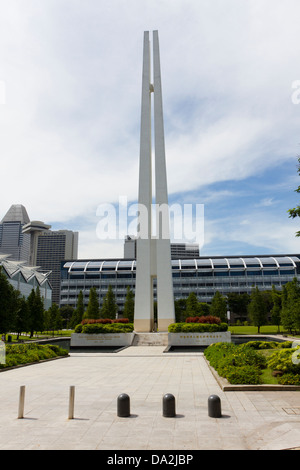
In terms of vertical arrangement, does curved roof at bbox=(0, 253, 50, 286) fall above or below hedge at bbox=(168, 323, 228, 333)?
above

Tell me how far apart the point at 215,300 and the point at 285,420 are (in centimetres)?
4561

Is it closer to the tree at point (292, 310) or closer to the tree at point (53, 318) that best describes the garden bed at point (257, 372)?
the tree at point (292, 310)

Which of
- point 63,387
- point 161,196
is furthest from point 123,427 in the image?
point 161,196

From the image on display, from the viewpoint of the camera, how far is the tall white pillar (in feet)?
115

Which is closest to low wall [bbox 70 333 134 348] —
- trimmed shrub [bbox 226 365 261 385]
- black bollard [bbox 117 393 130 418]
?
trimmed shrub [bbox 226 365 261 385]

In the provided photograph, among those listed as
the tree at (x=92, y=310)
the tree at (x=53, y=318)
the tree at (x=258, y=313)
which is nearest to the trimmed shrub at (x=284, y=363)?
the tree at (x=258, y=313)

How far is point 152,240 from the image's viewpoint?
37094mm

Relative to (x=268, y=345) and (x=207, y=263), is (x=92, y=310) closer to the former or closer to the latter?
(x=268, y=345)

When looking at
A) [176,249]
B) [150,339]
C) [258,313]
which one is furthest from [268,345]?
[176,249]

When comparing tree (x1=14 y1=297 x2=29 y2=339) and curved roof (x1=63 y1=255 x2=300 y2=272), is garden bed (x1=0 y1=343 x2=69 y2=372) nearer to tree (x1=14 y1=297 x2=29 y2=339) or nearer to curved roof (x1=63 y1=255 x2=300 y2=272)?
tree (x1=14 y1=297 x2=29 y2=339)

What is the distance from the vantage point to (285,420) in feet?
24.6

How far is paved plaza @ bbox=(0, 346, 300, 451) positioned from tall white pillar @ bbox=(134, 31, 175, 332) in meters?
21.7

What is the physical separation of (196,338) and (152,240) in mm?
11695
